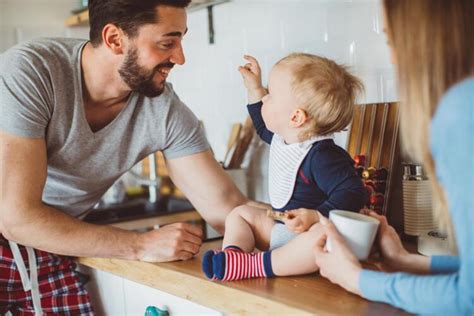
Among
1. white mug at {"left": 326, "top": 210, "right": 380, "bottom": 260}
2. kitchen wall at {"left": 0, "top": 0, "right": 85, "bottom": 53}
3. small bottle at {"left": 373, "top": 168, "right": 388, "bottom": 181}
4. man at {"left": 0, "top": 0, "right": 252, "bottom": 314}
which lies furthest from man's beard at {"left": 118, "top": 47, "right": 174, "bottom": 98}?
kitchen wall at {"left": 0, "top": 0, "right": 85, "bottom": 53}

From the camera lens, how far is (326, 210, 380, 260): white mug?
3.05 ft

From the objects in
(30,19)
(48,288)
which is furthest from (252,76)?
(30,19)

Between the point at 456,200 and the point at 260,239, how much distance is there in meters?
0.56

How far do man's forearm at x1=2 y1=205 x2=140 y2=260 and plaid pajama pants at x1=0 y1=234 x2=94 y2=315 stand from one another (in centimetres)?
15

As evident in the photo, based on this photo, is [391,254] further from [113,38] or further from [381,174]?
[113,38]

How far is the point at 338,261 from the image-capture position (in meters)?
0.92

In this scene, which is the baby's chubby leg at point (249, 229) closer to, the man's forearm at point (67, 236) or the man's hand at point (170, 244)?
the man's hand at point (170, 244)

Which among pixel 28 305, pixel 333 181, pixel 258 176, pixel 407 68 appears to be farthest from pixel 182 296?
pixel 258 176

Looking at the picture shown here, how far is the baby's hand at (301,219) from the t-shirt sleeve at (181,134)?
614mm

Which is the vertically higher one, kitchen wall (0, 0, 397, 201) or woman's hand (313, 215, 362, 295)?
kitchen wall (0, 0, 397, 201)

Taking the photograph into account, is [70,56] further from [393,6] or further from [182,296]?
[393,6]

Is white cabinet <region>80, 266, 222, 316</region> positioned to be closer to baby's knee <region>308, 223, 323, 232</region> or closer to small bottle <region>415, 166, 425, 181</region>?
baby's knee <region>308, 223, 323, 232</region>

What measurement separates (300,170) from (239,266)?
0.72 ft

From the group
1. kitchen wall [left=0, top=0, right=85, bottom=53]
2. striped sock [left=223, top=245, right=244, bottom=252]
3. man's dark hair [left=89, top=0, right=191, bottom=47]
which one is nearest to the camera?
striped sock [left=223, top=245, right=244, bottom=252]
